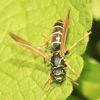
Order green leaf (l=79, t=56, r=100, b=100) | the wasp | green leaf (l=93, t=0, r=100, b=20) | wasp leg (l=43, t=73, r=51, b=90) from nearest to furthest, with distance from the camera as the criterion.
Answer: wasp leg (l=43, t=73, r=51, b=90) < the wasp < green leaf (l=79, t=56, r=100, b=100) < green leaf (l=93, t=0, r=100, b=20)

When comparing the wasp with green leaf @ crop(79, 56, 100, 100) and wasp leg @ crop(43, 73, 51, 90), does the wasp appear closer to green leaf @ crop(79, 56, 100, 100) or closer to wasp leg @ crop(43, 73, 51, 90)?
wasp leg @ crop(43, 73, 51, 90)

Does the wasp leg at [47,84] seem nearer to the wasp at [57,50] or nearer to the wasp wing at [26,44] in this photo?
the wasp at [57,50]

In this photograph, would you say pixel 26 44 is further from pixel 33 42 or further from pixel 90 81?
pixel 90 81

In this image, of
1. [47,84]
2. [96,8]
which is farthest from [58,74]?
[96,8]

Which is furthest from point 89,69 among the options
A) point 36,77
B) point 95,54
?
point 36,77

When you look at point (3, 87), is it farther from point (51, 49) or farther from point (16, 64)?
point (51, 49)

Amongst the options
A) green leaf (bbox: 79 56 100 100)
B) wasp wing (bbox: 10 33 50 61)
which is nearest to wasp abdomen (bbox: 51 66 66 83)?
wasp wing (bbox: 10 33 50 61)

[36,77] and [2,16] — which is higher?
[2,16]
